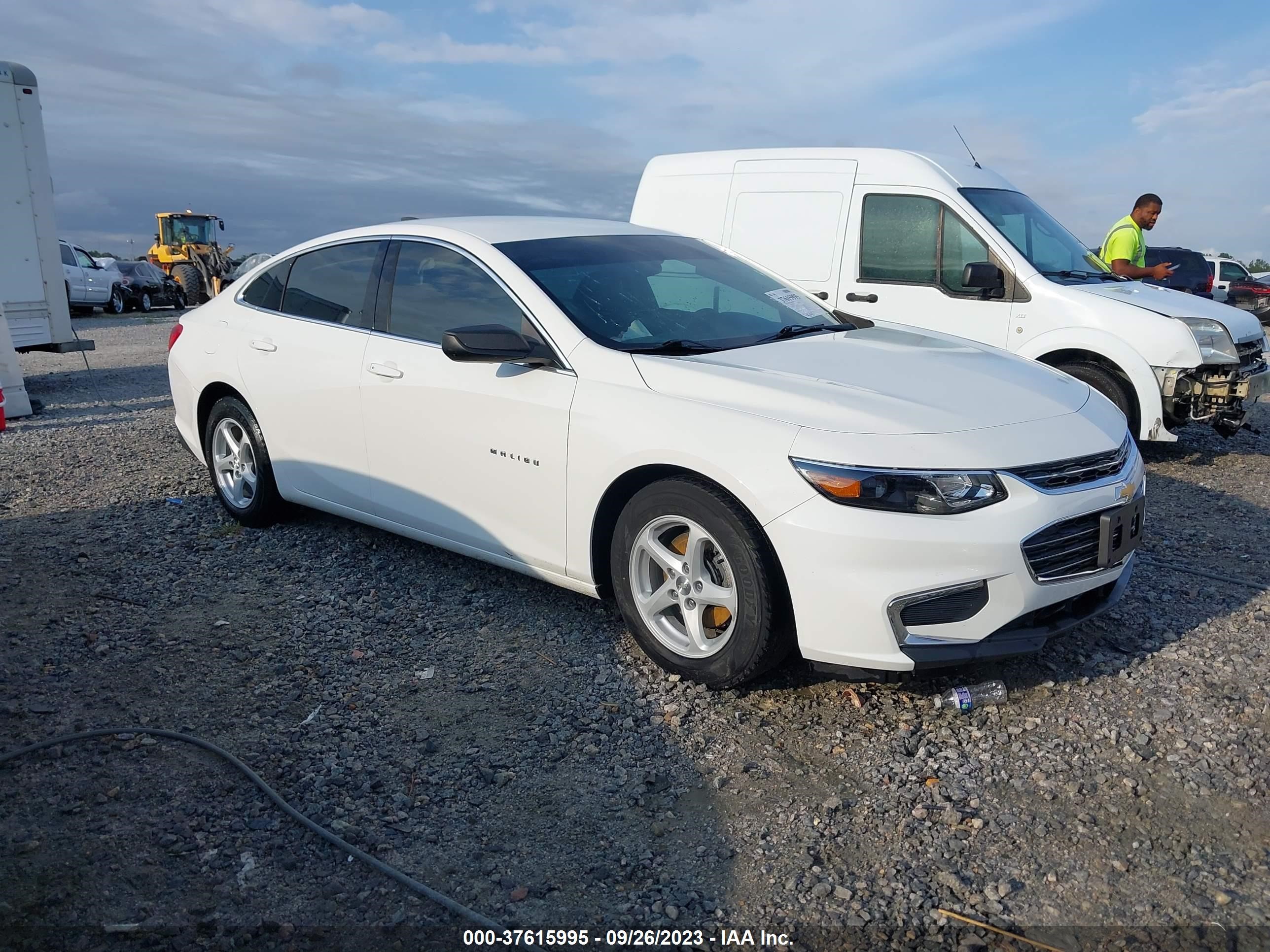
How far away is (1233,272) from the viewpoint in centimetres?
2581

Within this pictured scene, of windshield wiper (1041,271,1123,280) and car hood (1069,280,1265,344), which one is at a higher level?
windshield wiper (1041,271,1123,280)

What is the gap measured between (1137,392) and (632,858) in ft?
18.4

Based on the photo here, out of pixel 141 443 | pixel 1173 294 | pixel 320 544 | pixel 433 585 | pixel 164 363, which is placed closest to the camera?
pixel 433 585

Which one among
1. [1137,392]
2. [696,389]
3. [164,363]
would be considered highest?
[696,389]

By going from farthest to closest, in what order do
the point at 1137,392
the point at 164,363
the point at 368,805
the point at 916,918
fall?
the point at 164,363
the point at 1137,392
the point at 368,805
the point at 916,918

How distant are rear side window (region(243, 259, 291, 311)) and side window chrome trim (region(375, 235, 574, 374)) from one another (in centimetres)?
90

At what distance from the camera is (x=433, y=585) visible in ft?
16.0

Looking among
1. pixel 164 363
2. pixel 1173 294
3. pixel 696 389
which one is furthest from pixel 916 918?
pixel 164 363

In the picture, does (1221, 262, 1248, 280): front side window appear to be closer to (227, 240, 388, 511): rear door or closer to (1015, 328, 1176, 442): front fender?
(1015, 328, 1176, 442): front fender

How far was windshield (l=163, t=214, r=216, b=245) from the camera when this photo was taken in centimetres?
3375

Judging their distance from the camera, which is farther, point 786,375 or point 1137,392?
point 1137,392

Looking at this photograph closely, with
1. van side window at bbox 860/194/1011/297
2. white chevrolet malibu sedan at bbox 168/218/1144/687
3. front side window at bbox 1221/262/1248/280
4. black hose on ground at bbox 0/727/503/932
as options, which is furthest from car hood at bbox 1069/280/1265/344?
front side window at bbox 1221/262/1248/280

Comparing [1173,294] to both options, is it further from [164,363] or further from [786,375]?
[164,363]

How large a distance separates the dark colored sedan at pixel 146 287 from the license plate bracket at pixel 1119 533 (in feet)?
96.5
